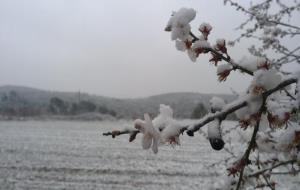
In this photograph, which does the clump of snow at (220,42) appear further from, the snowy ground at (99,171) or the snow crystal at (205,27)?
the snowy ground at (99,171)

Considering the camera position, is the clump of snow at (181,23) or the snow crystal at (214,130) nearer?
the snow crystal at (214,130)

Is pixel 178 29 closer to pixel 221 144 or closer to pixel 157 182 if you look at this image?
pixel 221 144

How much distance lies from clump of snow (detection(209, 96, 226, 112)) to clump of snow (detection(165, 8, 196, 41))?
0.89ft

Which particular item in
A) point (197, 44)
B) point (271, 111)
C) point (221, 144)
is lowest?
point (221, 144)

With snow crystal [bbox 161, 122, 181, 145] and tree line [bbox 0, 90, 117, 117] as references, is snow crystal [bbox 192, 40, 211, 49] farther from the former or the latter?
tree line [bbox 0, 90, 117, 117]

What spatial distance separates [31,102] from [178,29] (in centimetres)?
16328

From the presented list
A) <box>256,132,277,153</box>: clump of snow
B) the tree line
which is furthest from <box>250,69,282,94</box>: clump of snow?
the tree line

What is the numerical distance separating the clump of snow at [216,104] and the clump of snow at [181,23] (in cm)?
27

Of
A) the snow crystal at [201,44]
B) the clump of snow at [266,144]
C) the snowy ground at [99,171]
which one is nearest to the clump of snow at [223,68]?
the snow crystal at [201,44]

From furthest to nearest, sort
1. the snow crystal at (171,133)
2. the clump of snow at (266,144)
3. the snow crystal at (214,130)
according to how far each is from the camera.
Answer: the clump of snow at (266,144) → the snow crystal at (171,133) → the snow crystal at (214,130)

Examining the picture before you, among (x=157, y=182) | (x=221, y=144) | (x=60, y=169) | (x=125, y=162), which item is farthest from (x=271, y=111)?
(x=125, y=162)

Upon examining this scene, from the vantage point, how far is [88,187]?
1603 centimetres

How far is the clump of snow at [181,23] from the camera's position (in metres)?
1.62

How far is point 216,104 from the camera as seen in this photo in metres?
1.49
